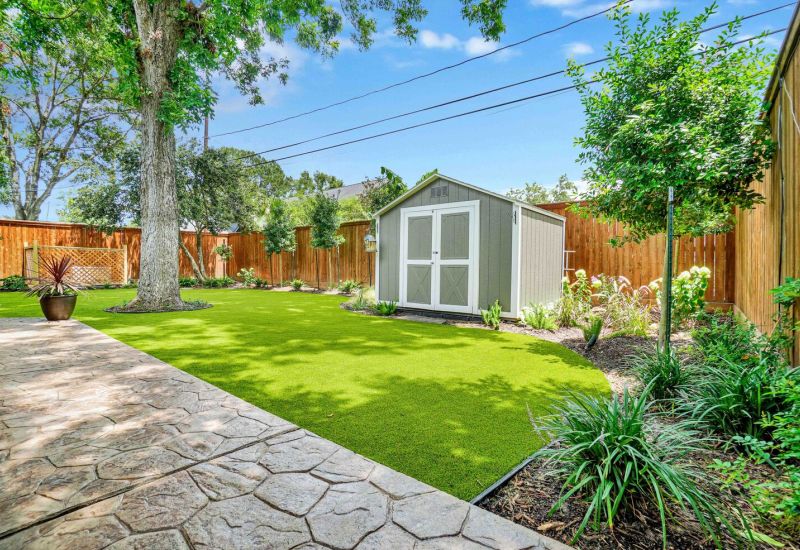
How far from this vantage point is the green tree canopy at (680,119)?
2.84 meters

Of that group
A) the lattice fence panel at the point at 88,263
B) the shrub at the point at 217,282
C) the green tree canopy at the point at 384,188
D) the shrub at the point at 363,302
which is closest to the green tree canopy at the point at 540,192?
the green tree canopy at the point at 384,188

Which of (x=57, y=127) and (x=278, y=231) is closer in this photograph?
(x=278, y=231)

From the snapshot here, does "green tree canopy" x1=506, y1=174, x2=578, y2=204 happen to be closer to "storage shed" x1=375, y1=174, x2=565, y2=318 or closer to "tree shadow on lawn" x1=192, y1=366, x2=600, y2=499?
"storage shed" x1=375, y1=174, x2=565, y2=318

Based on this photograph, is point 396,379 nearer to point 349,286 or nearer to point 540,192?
point 349,286

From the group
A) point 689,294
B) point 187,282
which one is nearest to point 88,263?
point 187,282

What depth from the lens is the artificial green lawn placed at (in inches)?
77.1

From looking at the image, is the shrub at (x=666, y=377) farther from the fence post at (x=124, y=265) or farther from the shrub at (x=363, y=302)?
the fence post at (x=124, y=265)

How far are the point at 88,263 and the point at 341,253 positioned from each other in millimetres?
8485

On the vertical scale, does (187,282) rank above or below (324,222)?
below

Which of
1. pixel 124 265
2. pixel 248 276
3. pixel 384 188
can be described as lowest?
pixel 248 276

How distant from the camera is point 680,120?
9.76ft

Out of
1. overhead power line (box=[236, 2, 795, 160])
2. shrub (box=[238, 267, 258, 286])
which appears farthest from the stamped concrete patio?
shrub (box=[238, 267, 258, 286])

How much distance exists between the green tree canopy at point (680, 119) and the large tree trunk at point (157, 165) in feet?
24.2

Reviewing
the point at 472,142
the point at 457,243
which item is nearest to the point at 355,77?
the point at 472,142
